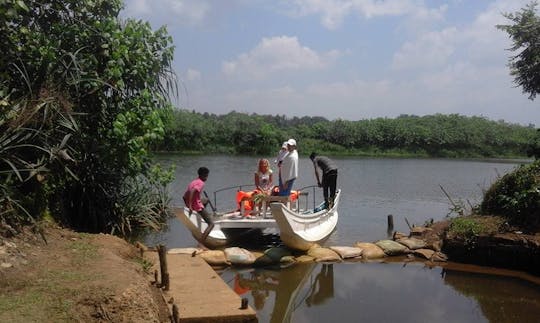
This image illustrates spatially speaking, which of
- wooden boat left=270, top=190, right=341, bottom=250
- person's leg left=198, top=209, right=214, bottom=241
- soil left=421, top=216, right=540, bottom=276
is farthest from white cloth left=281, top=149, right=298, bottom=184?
soil left=421, top=216, right=540, bottom=276

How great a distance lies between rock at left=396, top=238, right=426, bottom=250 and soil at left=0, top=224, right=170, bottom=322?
7.20 metres

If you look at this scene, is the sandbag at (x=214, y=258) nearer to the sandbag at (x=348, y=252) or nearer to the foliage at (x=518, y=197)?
the sandbag at (x=348, y=252)

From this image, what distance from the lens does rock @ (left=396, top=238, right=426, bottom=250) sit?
11.9 meters

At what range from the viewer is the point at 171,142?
56438 mm

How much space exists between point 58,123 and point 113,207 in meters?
3.86

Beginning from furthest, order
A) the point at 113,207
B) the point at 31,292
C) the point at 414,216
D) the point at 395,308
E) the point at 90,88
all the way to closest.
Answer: the point at 414,216
the point at 113,207
the point at 90,88
the point at 395,308
the point at 31,292

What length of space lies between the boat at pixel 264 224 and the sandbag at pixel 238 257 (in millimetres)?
750

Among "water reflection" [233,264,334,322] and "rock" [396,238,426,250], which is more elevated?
"rock" [396,238,426,250]

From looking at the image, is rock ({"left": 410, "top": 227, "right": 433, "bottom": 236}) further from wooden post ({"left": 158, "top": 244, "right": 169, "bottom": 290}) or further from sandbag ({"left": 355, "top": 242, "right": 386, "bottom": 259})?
wooden post ({"left": 158, "top": 244, "right": 169, "bottom": 290})

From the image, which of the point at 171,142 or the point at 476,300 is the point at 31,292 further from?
the point at 171,142

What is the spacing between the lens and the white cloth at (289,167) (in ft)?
36.2

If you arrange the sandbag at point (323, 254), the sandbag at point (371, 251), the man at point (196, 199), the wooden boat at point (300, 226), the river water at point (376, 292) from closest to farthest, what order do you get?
1. the river water at point (376, 292)
2. the wooden boat at point (300, 226)
3. the man at point (196, 199)
4. the sandbag at point (323, 254)
5. the sandbag at point (371, 251)

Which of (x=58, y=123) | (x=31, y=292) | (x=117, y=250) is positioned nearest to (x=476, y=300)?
(x=117, y=250)

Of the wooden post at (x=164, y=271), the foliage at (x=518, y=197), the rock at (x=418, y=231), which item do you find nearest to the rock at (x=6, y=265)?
the wooden post at (x=164, y=271)
